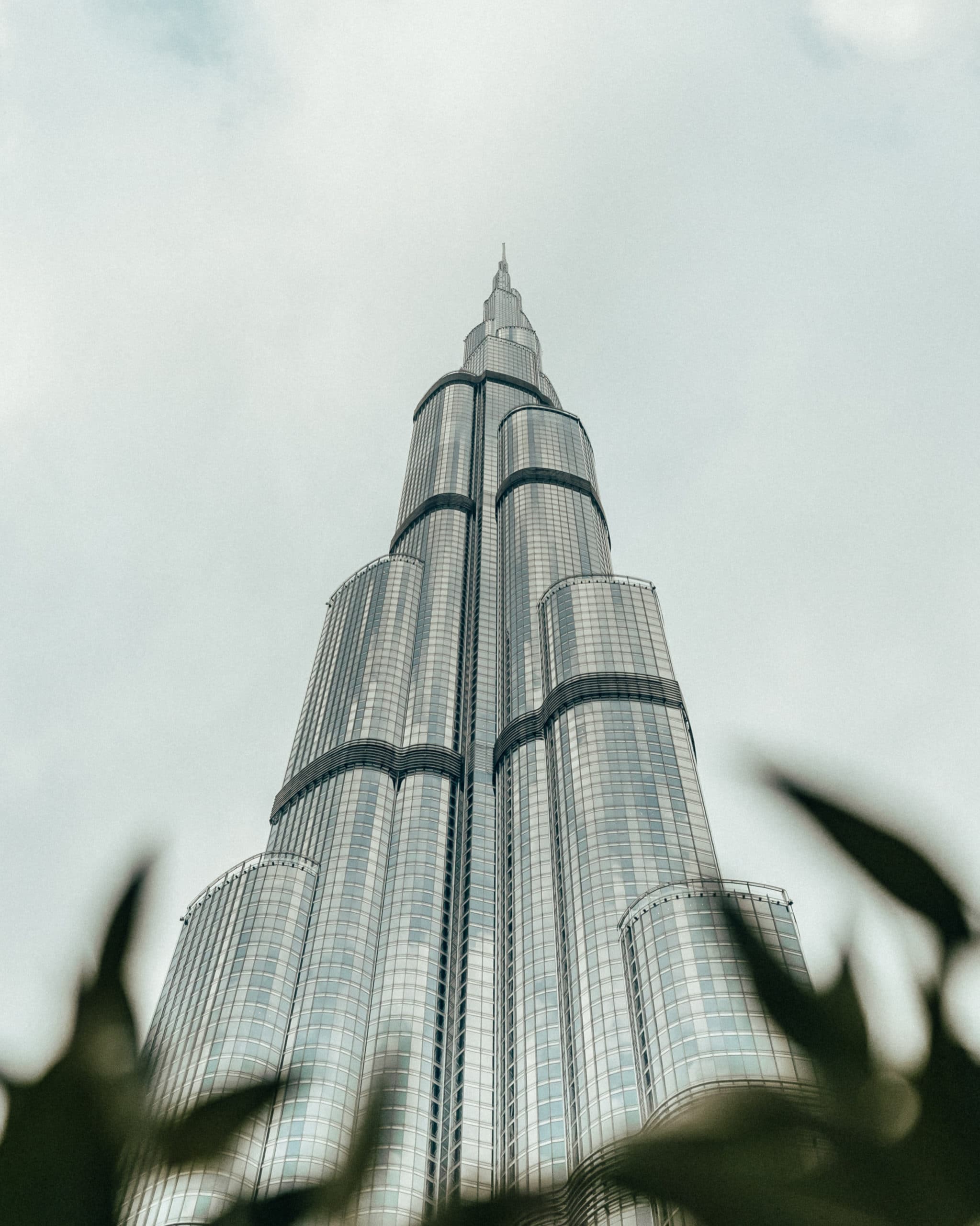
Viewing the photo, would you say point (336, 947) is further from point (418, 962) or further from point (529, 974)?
point (529, 974)

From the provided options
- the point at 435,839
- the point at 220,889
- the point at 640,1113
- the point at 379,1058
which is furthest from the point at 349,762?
the point at 379,1058

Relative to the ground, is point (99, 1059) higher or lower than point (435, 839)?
lower

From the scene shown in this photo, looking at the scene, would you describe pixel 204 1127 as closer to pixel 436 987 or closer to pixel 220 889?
pixel 436 987

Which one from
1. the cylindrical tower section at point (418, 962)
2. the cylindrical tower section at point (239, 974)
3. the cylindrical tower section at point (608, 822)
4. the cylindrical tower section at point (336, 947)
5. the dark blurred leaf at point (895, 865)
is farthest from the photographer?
the cylindrical tower section at point (239, 974)

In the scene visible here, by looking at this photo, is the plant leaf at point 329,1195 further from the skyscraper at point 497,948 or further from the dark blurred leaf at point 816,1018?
the skyscraper at point 497,948

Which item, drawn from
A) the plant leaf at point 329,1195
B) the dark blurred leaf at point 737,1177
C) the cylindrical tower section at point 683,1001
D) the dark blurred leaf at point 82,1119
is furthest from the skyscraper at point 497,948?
the dark blurred leaf at point 82,1119

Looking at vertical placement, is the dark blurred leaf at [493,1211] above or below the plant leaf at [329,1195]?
below

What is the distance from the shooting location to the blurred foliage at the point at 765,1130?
5723 millimetres

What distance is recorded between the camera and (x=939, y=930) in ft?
19.3

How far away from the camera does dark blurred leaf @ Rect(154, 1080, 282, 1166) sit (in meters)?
6.12

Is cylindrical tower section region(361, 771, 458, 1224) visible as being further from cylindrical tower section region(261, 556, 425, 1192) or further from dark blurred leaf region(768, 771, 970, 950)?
dark blurred leaf region(768, 771, 970, 950)

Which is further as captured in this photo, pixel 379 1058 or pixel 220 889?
pixel 220 889

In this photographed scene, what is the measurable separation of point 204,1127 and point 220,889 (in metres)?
168

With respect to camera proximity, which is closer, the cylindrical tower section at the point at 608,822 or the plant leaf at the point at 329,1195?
the plant leaf at the point at 329,1195
